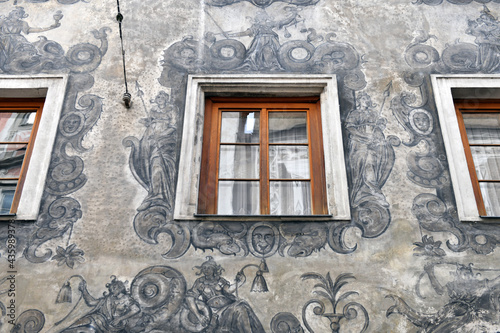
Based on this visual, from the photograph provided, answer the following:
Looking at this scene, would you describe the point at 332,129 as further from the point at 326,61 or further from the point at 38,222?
the point at 38,222

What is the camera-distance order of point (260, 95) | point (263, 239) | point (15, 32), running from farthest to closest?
1. point (15, 32)
2. point (260, 95)
3. point (263, 239)

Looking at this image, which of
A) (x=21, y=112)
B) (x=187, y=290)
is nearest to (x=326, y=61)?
(x=187, y=290)

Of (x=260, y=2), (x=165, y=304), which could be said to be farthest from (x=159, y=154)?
(x=260, y=2)

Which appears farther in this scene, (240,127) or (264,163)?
(240,127)

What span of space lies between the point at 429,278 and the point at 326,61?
2.36 meters

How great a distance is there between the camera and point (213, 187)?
A: 4629mm

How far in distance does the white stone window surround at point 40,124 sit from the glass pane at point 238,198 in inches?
60.4

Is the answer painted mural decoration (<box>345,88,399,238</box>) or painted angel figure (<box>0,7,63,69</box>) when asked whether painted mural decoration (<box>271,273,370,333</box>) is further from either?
painted angel figure (<box>0,7,63,69</box>)

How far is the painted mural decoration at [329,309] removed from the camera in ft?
12.6

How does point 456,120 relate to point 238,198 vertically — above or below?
above

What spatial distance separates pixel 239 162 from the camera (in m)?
4.80

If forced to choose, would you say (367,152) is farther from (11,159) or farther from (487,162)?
(11,159)

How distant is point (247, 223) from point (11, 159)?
2.30m

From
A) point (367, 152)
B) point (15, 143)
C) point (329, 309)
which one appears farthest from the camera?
point (15, 143)
